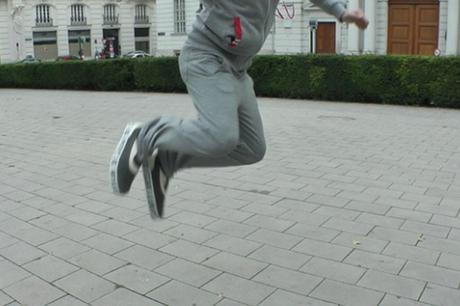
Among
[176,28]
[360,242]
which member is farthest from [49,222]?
[176,28]

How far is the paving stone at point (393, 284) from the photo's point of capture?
376cm

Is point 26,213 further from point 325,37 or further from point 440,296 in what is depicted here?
point 325,37

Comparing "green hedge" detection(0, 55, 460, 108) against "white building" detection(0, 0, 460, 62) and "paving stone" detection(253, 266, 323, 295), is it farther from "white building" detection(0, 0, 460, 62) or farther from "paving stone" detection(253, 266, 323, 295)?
"paving stone" detection(253, 266, 323, 295)

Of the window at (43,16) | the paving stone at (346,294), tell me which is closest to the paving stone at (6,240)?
the paving stone at (346,294)

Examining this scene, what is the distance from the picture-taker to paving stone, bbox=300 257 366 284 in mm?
3994

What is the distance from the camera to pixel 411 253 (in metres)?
4.46

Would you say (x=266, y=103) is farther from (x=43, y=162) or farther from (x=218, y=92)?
(x=218, y=92)

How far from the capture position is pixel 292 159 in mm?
8133

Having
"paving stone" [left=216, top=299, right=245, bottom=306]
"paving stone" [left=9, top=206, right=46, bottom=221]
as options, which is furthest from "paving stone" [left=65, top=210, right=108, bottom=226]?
"paving stone" [left=216, top=299, right=245, bottom=306]

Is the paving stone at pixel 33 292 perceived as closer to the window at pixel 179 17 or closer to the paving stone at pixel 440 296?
the paving stone at pixel 440 296

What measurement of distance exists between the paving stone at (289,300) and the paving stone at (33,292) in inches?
51.8

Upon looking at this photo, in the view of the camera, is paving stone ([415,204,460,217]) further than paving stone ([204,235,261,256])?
Yes

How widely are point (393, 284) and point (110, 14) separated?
5870 centimetres

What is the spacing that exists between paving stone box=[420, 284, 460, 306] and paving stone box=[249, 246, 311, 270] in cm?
88
